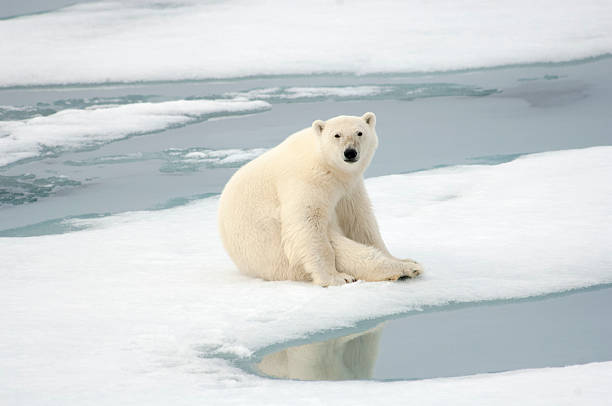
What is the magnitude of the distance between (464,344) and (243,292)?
1221mm

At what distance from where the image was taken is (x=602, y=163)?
7.00m

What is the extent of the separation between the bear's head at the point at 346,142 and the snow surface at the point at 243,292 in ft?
2.15

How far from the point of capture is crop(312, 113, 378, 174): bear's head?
167 inches

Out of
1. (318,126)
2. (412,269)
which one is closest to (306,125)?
(318,126)

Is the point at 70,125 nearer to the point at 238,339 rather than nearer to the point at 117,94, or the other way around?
the point at 117,94

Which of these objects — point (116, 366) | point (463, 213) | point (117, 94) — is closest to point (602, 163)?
point (463, 213)

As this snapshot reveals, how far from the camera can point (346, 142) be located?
4.27m

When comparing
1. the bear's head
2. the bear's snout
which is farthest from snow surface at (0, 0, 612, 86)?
the bear's snout

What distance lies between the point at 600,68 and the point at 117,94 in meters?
7.29

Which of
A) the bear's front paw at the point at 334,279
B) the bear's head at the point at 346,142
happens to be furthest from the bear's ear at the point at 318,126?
the bear's front paw at the point at 334,279

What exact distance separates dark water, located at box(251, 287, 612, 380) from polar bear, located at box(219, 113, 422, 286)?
536 mm

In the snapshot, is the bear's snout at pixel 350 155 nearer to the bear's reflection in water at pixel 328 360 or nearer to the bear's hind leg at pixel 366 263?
the bear's hind leg at pixel 366 263

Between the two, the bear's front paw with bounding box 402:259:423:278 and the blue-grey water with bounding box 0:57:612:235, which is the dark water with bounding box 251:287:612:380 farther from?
the blue-grey water with bounding box 0:57:612:235

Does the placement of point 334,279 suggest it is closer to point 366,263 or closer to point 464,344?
point 366,263
